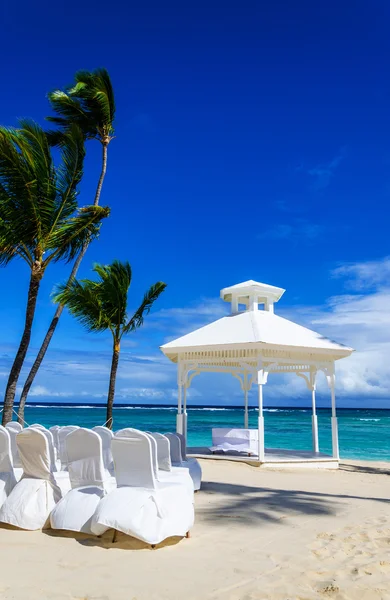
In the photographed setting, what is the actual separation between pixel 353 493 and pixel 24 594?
254 inches

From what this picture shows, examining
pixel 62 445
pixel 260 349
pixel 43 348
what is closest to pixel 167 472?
pixel 62 445

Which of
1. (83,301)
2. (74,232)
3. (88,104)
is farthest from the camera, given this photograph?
(88,104)

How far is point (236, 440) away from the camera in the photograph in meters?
13.3

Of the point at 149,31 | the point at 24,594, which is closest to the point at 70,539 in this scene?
the point at 24,594

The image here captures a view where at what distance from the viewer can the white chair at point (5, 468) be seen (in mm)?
5422

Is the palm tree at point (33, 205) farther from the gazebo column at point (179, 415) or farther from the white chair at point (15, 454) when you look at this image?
the gazebo column at point (179, 415)

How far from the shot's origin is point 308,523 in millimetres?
5727

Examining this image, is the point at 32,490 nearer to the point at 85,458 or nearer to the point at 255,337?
the point at 85,458

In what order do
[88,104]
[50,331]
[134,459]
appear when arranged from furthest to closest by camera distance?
[88,104] → [50,331] → [134,459]

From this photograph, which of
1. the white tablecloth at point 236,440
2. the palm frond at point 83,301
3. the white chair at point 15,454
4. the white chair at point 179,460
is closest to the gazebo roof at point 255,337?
the white tablecloth at point 236,440

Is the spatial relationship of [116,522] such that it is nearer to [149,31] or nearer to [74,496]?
[74,496]

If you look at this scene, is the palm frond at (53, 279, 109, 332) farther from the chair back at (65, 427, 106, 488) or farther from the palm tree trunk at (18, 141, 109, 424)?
the chair back at (65, 427, 106, 488)

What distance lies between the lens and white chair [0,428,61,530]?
16.5ft

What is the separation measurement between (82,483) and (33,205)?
750cm
